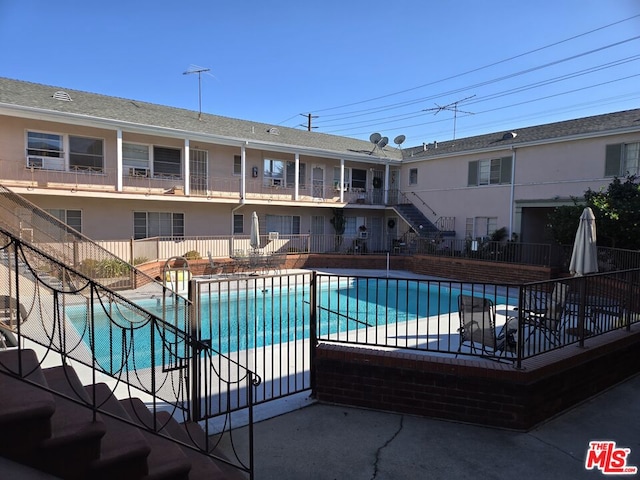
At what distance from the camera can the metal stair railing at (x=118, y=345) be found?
120 inches

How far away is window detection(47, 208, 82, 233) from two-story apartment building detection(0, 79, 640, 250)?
36mm

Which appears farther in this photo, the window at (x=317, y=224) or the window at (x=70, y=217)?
the window at (x=317, y=224)

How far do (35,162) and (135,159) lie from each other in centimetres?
370

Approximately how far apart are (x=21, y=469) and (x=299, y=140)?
21901 millimetres

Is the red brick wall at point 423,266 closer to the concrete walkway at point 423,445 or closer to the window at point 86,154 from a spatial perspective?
the window at point 86,154

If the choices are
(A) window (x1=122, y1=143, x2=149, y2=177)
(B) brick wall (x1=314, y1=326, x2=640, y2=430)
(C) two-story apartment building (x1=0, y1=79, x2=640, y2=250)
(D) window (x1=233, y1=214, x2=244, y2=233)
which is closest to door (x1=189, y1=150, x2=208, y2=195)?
(C) two-story apartment building (x1=0, y1=79, x2=640, y2=250)

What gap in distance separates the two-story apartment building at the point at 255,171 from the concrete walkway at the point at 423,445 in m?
14.3

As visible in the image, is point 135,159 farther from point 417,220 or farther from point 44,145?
point 417,220

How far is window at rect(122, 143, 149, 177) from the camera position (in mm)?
17234

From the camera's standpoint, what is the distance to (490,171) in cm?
1995

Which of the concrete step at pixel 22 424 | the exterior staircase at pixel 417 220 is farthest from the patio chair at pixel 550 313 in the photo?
the exterior staircase at pixel 417 220

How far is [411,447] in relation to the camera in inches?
158

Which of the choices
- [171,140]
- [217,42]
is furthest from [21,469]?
[171,140]

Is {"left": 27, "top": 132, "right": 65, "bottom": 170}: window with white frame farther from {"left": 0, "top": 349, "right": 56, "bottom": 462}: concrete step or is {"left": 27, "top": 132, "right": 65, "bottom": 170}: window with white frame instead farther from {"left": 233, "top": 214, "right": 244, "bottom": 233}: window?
{"left": 0, "top": 349, "right": 56, "bottom": 462}: concrete step
